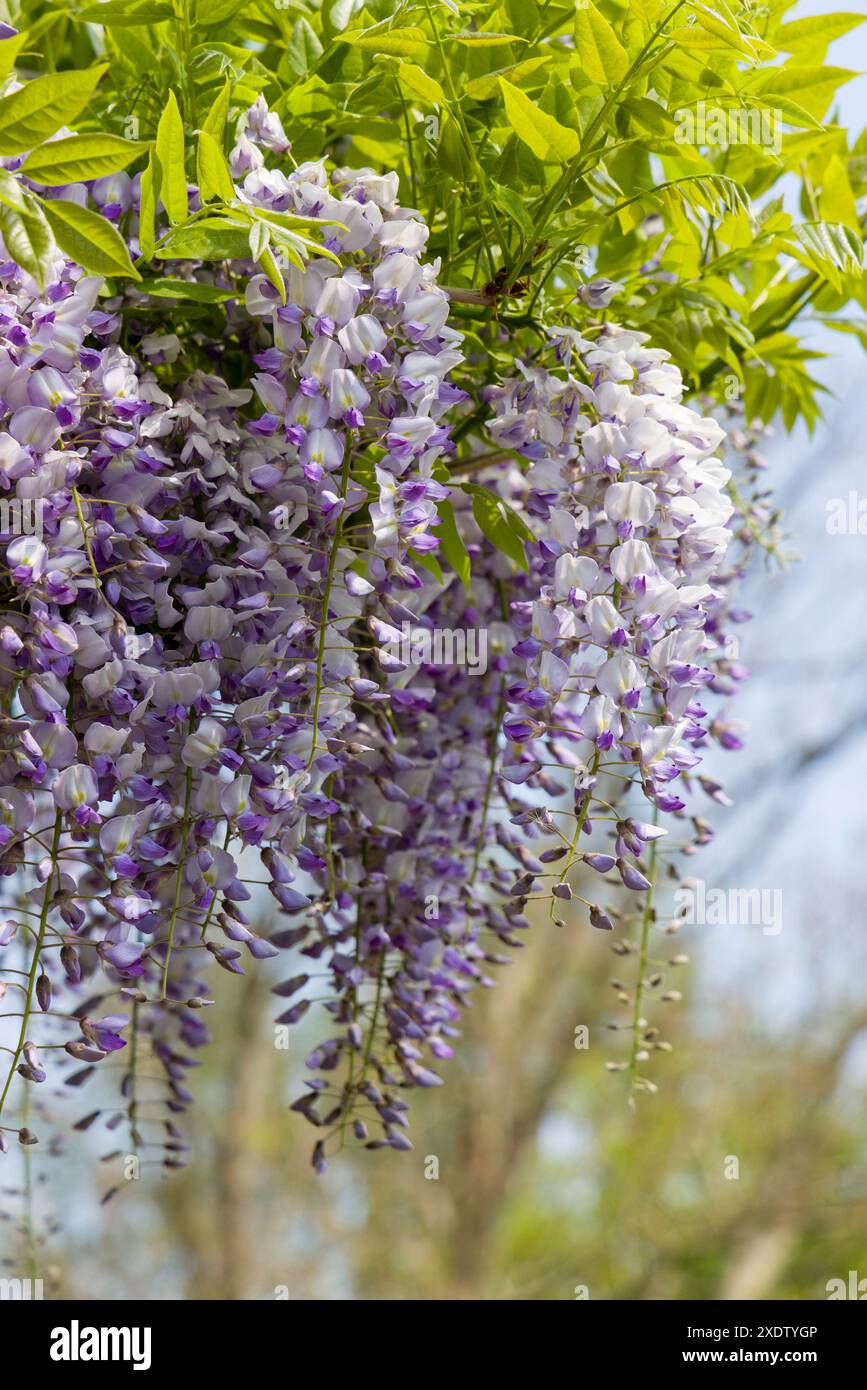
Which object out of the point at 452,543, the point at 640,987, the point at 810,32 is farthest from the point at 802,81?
the point at 640,987

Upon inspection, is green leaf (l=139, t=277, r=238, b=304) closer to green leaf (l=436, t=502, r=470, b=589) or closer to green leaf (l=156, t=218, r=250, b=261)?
green leaf (l=156, t=218, r=250, b=261)

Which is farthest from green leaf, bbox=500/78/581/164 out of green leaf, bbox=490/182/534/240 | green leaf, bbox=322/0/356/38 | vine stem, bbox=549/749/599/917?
vine stem, bbox=549/749/599/917

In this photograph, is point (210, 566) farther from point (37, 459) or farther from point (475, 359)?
A: point (475, 359)

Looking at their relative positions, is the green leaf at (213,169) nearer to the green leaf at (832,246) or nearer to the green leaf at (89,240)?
the green leaf at (89,240)

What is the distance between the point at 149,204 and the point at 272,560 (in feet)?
0.49

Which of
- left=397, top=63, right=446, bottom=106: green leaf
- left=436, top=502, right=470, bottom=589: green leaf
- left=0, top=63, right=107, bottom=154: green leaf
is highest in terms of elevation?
left=397, top=63, right=446, bottom=106: green leaf

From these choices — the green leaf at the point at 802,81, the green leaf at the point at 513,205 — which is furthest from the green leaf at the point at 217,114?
the green leaf at the point at 802,81

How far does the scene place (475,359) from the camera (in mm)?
674

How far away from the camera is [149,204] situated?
1.71 feet

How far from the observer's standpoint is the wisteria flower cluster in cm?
51

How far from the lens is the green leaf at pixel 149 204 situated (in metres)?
0.52

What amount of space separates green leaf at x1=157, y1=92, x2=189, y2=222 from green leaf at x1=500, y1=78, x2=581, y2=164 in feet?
0.42

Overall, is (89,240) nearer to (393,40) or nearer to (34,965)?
(393,40)
